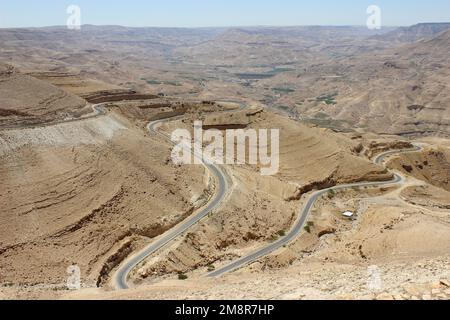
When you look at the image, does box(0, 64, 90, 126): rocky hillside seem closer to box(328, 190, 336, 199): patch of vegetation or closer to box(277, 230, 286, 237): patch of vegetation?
box(277, 230, 286, 237): patch of vegetation

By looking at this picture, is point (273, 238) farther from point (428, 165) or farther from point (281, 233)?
point (428, 165)

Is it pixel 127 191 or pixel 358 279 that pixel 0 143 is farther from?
pixel 358 279

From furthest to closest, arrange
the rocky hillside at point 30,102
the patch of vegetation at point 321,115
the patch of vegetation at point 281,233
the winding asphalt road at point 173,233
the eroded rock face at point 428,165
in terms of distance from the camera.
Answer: the patch of vegetation at point 321,115
the eroded rock face at point 428,165
the patch of vegetation at point 281,233
the rocky hillside at point 30,102
the winding asphalt road at point 173,233

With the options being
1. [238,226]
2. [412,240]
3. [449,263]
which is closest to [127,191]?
[238,226]

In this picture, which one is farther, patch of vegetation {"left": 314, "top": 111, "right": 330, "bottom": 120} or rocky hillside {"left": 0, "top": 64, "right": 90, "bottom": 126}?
patch of vegetation {"left": 314, "top": 111, "right": 330, "bottom": 120}

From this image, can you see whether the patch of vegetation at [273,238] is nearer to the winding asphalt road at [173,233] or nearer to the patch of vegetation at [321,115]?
the winding asphalt road at [173,233]

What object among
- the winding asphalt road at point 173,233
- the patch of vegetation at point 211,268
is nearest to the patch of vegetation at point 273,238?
the winding asphalt road at point 173,233

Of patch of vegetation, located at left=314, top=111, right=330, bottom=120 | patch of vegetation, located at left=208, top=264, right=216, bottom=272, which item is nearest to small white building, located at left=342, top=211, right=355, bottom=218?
patch of vegetation, located at left=208, top=264, right=216, bottom=272

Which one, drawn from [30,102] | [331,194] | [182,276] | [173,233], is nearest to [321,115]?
[331,194]

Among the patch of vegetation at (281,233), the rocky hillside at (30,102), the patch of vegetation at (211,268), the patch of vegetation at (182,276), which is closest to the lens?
the patch of vegetation at (182,276)
